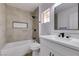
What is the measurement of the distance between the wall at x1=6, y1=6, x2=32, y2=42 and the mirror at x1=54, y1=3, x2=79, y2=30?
65 cm

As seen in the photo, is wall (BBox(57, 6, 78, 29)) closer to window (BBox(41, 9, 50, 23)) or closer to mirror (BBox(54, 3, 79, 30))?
mirror (BBox(54, 3, 79, 30))

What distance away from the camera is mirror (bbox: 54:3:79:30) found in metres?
1.52

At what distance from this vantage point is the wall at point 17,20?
188 centimetres

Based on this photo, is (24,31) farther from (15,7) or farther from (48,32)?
(48,32)

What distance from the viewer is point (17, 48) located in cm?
202

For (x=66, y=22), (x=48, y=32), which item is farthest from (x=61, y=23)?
(x=48, y=32)

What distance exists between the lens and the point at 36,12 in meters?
2.06

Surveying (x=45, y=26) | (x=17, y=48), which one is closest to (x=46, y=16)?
(x=45, y=26)

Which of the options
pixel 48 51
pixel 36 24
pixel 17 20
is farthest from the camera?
pixel 36 24

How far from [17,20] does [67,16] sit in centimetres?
104

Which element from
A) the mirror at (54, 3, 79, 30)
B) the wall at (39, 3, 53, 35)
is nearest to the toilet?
the wall at (39, 3, 53, 35)

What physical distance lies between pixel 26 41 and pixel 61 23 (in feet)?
2.85

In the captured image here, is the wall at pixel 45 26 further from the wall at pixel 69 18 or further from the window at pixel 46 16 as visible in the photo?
the wall at pixel 69 18

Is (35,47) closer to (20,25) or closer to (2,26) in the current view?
(20,25)
